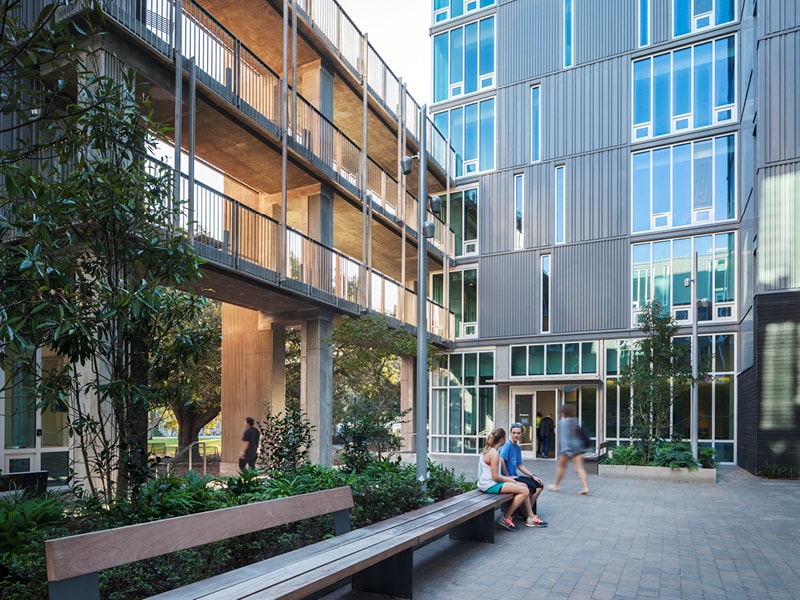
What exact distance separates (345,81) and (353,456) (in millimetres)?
13063

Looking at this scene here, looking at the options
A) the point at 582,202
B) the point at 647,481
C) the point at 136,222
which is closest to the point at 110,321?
the point at 136,222

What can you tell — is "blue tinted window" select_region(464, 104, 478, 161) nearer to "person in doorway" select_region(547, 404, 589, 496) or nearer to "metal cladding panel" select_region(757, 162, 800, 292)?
"metal cladding panel" select_region(757, 162, 800, 292)

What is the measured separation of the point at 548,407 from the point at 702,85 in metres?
12.6

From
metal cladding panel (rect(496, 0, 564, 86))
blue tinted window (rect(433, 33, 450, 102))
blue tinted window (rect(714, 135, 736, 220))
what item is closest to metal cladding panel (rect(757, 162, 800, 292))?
blue tinted window (rect(714, 135, 736, 220))

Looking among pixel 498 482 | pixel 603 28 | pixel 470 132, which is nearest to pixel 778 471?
pixel 498 482

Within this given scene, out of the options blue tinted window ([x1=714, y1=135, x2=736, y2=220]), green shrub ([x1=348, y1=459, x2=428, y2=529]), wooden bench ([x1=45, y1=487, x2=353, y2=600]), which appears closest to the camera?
wooden bench ([x1=45, y1=487, x2=353, y2=600])

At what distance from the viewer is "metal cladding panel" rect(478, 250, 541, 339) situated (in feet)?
82.6

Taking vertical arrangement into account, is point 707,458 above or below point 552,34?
below

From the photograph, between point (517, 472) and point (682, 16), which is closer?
point (517, 472)

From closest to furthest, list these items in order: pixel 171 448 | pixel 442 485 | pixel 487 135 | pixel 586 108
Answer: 1. pixel 442 485
2. pixel 586 108
3. pixel 487 135
4. pixel 171 448

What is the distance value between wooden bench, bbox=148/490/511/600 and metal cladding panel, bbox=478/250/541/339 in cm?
1731

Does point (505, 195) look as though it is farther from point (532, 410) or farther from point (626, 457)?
point (626, 457)

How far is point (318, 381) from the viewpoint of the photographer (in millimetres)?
16906

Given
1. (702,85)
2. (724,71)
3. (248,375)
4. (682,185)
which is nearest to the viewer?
(248,375)
